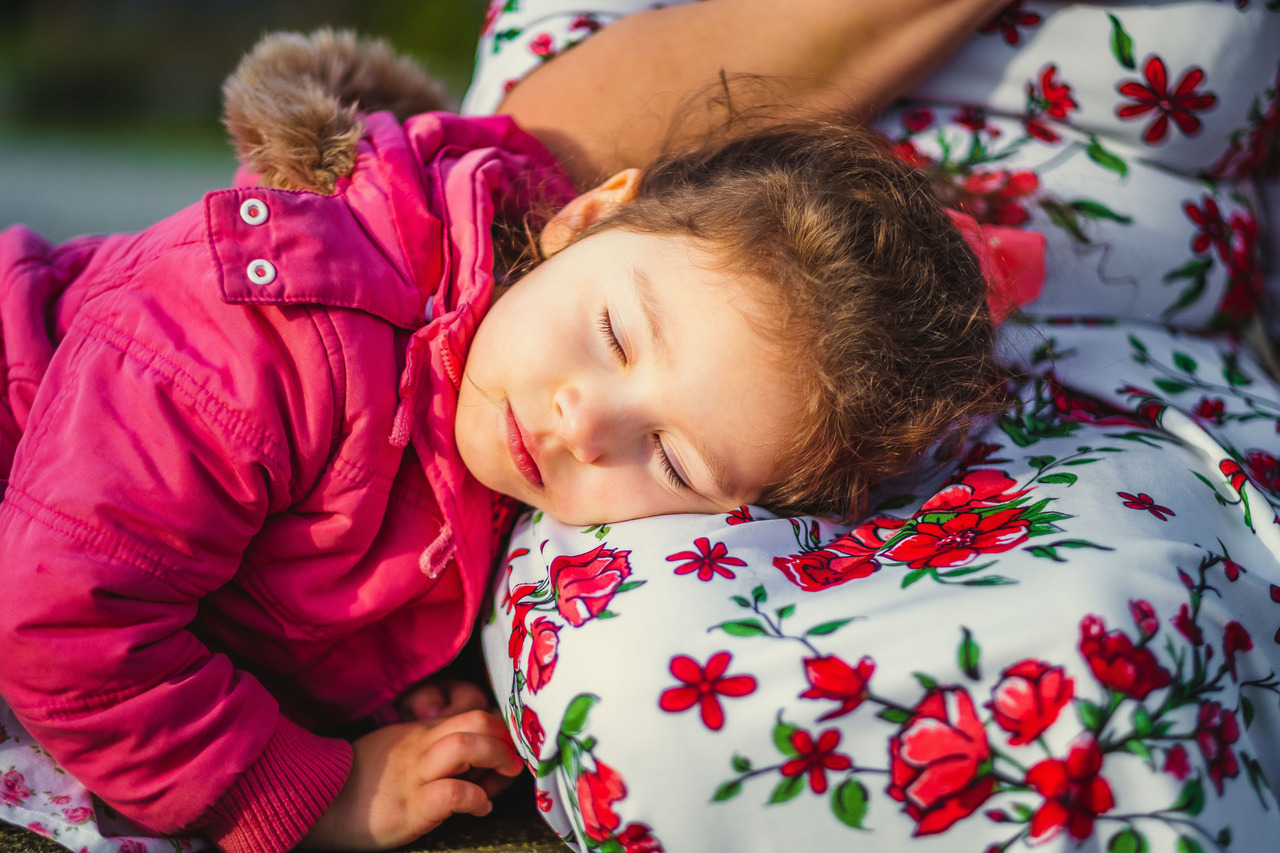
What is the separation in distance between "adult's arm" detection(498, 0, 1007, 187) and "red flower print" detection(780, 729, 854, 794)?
38.1 inches

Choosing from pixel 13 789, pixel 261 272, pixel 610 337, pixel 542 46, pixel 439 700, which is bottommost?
pixel 439 700

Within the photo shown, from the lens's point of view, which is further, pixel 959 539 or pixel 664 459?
pixel 664 459

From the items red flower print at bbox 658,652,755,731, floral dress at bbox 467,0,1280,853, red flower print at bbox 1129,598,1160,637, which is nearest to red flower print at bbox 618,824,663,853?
floral dress at bbox 467,0,1280,853

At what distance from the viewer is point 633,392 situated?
1.04m

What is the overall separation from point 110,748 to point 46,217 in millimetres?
2809

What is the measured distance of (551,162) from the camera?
55.2 inches

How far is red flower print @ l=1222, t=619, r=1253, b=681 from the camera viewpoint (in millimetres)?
810

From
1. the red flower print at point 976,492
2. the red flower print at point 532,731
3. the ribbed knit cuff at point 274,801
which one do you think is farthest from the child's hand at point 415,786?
the red flower print at point 976,492

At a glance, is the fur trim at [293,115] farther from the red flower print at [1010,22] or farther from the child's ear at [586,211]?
the red flower print at [1010,22]

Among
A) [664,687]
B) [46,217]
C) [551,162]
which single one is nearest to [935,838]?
[664,687]

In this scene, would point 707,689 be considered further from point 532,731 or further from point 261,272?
point 261,272

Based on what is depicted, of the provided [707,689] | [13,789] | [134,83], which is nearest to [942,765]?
[707,689]

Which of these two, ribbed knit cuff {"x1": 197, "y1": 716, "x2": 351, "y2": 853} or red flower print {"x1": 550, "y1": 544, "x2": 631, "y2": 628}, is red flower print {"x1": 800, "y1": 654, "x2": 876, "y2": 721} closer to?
red flower print {"x1": 550, "y1": 544, "x2": 631, "y2": 628}

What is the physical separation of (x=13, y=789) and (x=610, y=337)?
829mm
